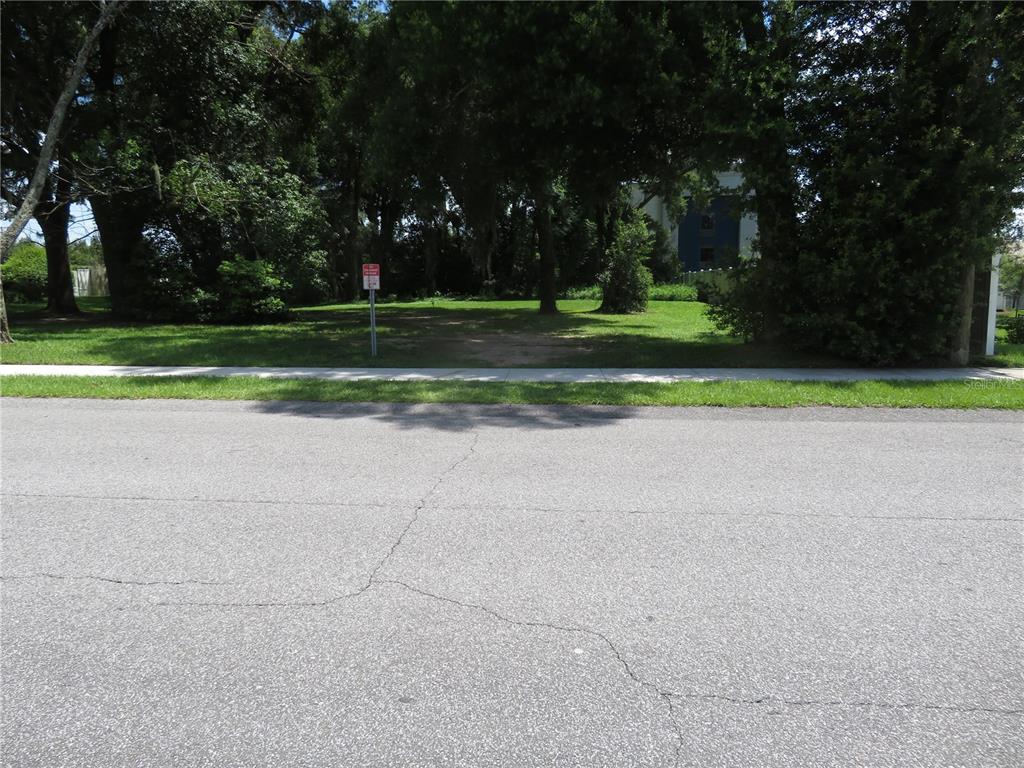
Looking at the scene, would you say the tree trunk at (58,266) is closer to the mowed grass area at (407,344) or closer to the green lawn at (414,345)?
the mowed grass area at (407,344)

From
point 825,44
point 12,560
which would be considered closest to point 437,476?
point 12,560

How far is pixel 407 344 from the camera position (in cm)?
1697

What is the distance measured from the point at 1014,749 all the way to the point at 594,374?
988 cm

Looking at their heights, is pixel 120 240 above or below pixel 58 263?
above

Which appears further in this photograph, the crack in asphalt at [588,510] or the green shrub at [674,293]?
the green shrub at [674,293]

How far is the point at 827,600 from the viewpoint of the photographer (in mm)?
3801

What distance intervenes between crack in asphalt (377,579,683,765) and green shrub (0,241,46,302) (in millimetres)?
45933

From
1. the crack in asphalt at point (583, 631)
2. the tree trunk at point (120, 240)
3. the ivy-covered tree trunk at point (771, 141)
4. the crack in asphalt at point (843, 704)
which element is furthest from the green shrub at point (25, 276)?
the crack in asphalt at point (843, 704)

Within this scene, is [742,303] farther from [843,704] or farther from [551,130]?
[843,704]

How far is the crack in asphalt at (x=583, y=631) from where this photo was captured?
9.12 ft

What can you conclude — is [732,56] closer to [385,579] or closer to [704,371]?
[704,371]

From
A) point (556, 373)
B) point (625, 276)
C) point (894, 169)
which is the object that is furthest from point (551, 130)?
point (625, 276)

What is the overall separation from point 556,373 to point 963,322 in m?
7.60

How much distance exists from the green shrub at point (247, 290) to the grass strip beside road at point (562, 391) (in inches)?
466
